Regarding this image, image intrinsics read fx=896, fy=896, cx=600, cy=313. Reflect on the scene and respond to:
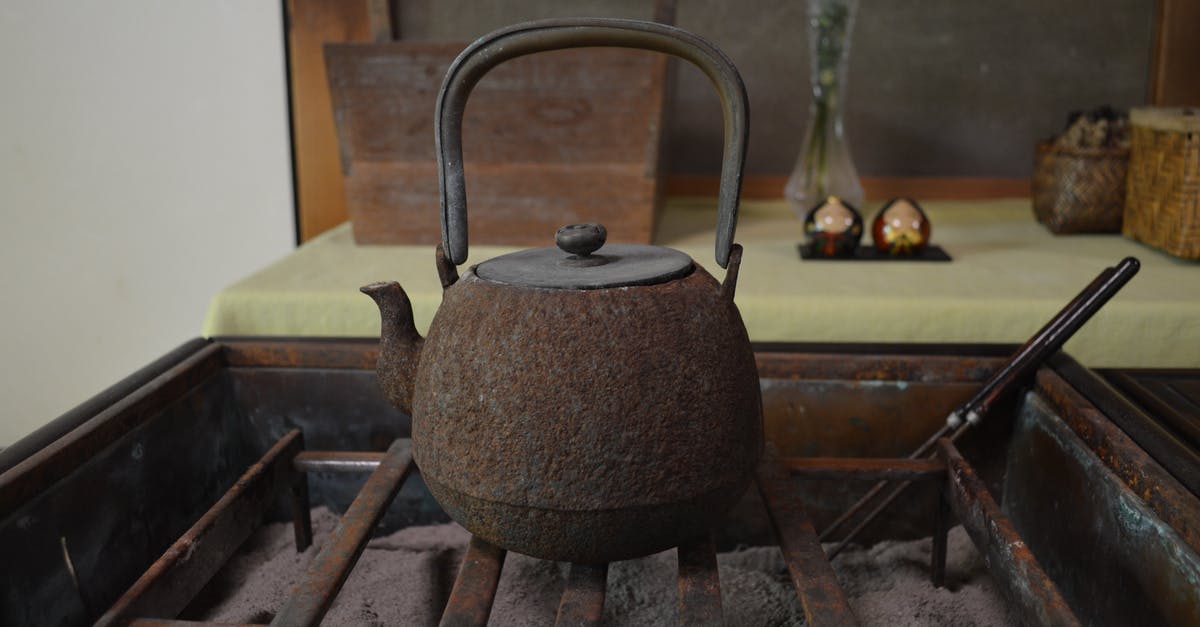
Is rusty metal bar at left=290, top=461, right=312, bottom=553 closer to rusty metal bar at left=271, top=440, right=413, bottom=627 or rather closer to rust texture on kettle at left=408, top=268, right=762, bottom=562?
rusty metal bar at left=271, top=440, right=413, bottom=627

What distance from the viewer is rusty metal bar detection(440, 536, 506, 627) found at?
0.73 metres

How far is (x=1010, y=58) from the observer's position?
2145mm

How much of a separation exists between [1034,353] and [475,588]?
72 centimetres

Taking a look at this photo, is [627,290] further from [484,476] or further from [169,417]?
[169,417]

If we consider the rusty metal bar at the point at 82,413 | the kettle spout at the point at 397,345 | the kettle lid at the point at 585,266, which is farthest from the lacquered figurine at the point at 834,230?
the rusty metal bar at the point at 82,413

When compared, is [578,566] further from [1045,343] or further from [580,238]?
[1045,343]

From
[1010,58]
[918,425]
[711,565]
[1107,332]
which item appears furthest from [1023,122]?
[711,565]

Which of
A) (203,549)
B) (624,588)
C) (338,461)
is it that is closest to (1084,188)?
(624,588)

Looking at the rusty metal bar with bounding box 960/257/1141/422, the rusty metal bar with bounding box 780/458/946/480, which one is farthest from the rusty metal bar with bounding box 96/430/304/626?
the rusty metal bar with bounding box 960/257/1141/422

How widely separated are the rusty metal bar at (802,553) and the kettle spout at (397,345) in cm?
38

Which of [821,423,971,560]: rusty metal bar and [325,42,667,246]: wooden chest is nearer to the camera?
[821,423,971,560]: rusty metal bar

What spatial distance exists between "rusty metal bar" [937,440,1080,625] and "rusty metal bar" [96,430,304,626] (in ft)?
2.55

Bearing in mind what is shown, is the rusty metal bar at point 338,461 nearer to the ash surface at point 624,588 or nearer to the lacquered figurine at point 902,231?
the ash surface at point 624,588

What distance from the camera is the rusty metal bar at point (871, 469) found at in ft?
3.41
